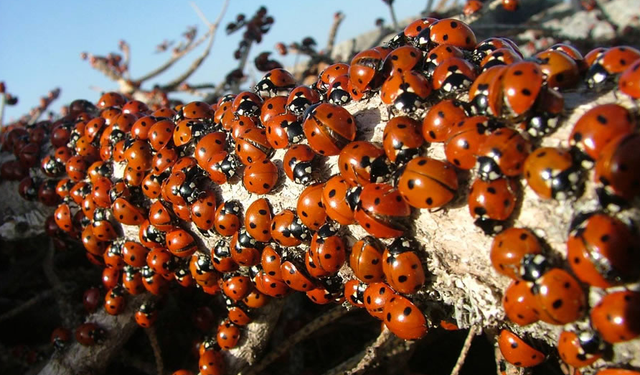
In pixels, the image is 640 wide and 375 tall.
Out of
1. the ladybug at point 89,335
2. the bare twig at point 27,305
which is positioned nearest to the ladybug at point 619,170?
the ladybug at point 89,335

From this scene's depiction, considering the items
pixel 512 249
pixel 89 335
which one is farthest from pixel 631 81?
pixel 89 335

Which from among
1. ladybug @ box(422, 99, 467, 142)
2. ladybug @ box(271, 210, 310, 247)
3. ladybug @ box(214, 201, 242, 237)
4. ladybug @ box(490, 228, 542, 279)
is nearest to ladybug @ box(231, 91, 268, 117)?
ladybug @ box(214, 201, 242, 237)

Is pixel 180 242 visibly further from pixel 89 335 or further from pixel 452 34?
pixel 452 34

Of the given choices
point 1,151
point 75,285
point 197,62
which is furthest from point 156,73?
point 75,285

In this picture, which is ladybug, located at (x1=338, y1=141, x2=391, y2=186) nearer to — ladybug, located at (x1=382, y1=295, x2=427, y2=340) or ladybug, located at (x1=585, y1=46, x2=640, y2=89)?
ladybug, located at (x1=382, y1=295, x2=427, y2=340)

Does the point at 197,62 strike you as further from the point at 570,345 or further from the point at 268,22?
the point at 570,345

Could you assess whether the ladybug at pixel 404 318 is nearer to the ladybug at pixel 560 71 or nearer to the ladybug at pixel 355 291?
the ladybug at pixel 355 291
